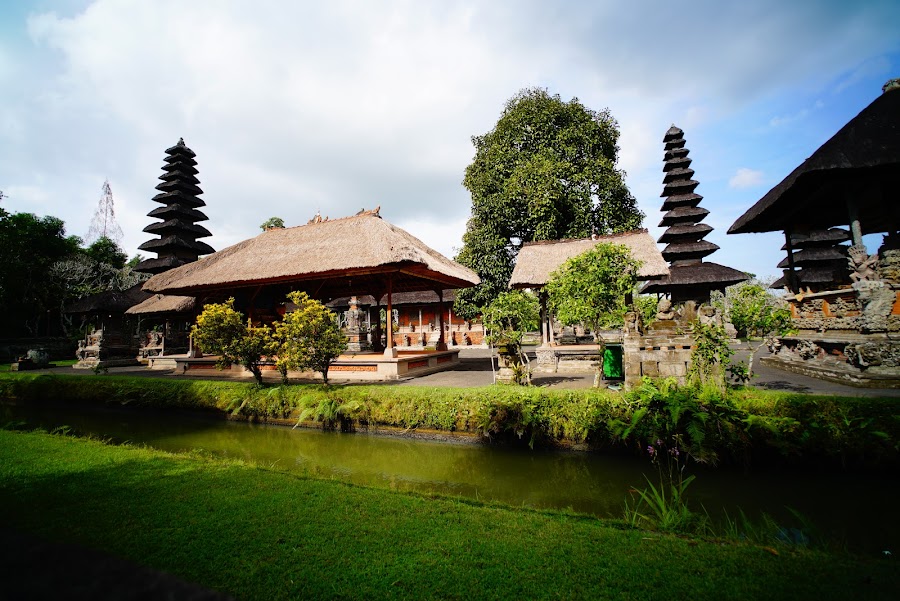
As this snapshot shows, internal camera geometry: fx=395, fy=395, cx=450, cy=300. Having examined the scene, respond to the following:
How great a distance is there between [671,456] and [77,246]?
1822 inches

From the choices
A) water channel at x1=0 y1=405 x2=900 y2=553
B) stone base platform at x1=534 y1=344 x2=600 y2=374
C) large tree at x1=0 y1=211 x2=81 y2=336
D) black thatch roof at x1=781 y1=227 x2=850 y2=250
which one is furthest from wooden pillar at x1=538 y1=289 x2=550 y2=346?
large tree at x1=0 y1=211 x2=81 y2=336

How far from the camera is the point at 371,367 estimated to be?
40.8 ft

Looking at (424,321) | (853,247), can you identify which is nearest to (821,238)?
(853,247)

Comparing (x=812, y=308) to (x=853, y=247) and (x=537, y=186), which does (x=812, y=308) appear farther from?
(x=537, y=186)

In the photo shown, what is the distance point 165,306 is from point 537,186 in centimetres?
2194

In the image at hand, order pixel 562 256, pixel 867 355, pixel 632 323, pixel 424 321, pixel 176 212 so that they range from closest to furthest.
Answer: pixel 632 323 → pixel 867 355 → pixel 562 256 → pixel 176 212 → pixel 424 321

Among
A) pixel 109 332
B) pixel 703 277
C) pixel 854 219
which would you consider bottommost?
pixel 109 332

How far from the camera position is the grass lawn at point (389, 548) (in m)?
2.47

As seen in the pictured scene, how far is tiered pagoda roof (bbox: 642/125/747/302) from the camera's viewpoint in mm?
22641

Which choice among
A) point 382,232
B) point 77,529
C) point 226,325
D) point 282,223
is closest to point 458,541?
point 77,529

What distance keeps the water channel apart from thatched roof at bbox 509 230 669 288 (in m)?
10.1

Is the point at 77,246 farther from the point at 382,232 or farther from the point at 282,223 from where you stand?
the point at 382,232

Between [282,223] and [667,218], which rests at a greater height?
[282,223]

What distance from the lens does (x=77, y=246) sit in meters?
34.4
